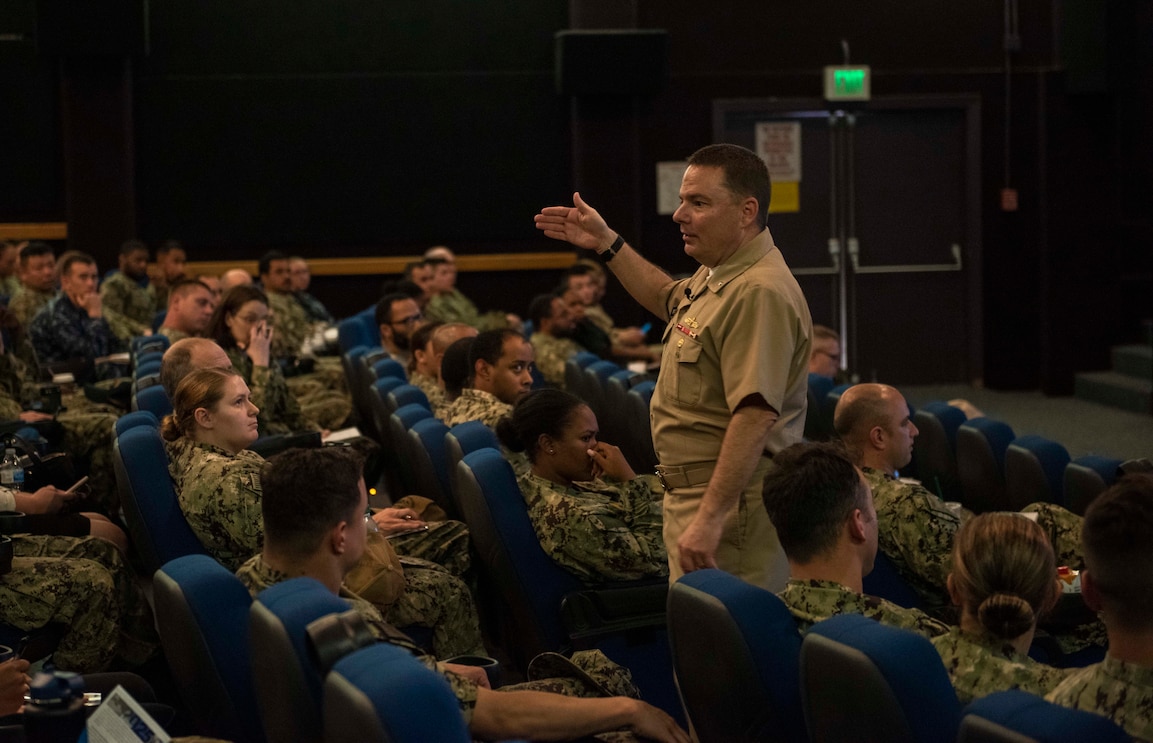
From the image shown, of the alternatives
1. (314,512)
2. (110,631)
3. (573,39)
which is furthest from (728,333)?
(573,39)

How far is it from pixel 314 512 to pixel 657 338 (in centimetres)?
855

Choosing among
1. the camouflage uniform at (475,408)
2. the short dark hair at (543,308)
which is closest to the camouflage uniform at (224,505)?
the camouflage uniform at (475,408)

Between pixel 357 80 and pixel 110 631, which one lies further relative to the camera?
pixel 357 80

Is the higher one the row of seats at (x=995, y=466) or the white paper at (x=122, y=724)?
the white paper at (x=122, y=724)

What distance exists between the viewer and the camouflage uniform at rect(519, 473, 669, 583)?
10.8ft

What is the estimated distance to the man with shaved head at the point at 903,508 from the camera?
337 cm

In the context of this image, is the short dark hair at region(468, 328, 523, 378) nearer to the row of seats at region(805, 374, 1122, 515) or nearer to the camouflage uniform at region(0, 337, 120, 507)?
the row of seats at region(805, 374, 1122, 515)

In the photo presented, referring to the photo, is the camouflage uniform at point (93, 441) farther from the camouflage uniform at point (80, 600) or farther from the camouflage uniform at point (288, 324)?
the camouflage uniform at point (288, 324)

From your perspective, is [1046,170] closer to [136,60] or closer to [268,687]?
[136,60]

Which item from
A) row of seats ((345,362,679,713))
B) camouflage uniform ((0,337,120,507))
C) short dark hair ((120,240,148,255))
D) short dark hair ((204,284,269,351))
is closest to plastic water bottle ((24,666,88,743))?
row of seats ((345,362,679,713))

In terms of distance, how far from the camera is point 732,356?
2621 mm

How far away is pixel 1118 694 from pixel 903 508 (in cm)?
159

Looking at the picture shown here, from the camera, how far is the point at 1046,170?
10430mm

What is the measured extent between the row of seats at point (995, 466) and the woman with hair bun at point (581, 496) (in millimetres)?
1217
